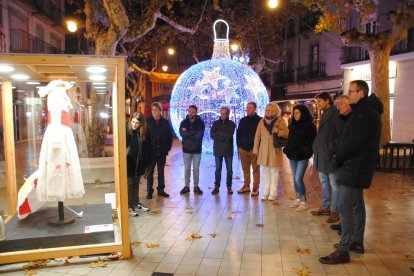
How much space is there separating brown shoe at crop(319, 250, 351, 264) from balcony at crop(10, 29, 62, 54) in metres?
19.3

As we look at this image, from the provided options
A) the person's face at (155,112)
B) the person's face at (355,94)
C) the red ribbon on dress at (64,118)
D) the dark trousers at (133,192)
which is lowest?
the dark trousers at (133,192)

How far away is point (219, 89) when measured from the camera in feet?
40.3

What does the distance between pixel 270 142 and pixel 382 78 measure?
731 centimetres

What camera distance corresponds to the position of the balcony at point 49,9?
22000 mm

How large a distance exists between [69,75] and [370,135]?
13.7 ft

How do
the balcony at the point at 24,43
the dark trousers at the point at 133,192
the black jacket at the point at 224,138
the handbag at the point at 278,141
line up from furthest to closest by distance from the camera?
the balcony at the point at 24,43, the black jacket at the point at 224,138, the handbag at the point at 278,141, the dark trousers at the point at 133,192

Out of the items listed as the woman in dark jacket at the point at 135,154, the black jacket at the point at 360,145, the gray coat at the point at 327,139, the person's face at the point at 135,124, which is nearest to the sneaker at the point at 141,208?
the woman in dark jacket at the point at 135,154

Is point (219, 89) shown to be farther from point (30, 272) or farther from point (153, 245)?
point (30, 272)

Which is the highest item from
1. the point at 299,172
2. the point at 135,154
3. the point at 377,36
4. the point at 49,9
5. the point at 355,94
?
the point at 49,9

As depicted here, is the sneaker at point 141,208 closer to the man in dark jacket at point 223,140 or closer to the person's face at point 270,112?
the man in dark jacket at point 223,140

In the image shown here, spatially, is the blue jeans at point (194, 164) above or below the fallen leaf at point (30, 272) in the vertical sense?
above

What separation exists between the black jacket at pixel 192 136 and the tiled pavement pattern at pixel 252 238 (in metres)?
0.99

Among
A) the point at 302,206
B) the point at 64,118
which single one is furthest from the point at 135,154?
the point at 302,206

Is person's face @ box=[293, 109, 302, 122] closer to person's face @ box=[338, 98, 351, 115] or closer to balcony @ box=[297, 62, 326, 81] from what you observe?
person's face @ box=[338, 98, 351, 115]
